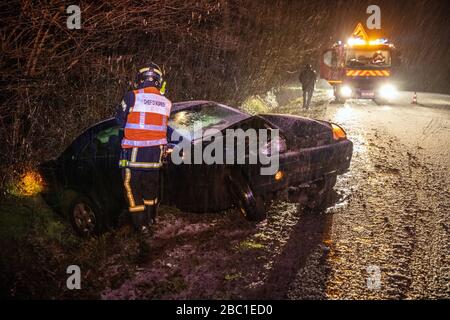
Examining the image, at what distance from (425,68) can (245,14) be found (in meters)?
30.8

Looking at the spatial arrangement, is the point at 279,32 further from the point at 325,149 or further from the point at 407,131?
the point at 325,149

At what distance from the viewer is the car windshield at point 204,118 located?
470 centimetres

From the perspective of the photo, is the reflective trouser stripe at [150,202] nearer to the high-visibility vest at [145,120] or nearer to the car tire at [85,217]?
the car tire at [85,217]

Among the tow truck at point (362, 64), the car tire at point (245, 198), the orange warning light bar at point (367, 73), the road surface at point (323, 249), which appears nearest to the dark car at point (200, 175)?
the car tire at point (245, 198)

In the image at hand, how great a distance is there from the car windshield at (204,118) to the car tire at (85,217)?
1.32 meters

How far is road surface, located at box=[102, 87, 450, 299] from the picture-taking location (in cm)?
331

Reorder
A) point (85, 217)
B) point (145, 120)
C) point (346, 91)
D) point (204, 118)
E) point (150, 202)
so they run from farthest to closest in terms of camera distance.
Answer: point (346, 91), point (204, 118), point (85, 217), point (150, 202), point (145, 120)

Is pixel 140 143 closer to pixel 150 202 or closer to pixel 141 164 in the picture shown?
pixel 141 164

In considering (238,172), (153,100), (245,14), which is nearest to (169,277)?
(238,172)

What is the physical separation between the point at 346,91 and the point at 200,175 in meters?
14.1

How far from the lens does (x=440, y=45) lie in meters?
40.9

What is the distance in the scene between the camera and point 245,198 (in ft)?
14.1

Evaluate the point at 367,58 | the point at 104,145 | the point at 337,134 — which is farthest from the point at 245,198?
the point at 367,58

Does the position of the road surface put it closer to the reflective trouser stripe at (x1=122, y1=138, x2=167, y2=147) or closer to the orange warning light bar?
the reflective trouser stripe at (x1=122, y1=138, x2=167, y2=147)
